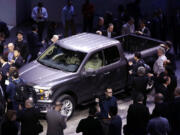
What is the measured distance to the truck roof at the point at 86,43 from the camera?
14.2 m

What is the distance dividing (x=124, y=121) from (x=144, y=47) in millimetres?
3494

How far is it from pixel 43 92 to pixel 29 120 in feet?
7.07

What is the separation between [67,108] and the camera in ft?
44.4

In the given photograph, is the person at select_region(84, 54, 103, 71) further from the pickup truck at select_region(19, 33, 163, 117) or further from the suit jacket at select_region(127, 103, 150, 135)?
the suit jacket at select_region(127, 103, 150, 135)

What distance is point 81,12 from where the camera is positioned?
22875 millimetres

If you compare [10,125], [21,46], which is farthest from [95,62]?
[10,125]

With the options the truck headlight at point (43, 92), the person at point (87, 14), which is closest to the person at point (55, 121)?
the truck headlight at point (43, 92)

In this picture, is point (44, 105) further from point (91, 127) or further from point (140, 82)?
point (91, 127)

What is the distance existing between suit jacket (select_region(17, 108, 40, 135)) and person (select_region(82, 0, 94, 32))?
10575 mm

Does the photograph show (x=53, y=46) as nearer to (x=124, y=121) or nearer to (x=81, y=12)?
(x=124, y=121)

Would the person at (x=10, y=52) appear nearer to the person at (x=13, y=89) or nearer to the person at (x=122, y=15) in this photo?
the person at (x=13, y=89)

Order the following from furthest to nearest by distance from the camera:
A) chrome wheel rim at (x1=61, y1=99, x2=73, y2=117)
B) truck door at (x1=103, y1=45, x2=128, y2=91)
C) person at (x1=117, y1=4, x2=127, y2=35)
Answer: person at (x1=117, y1=4, x2=127, y2=35) → truck door at (x1=103, y1=45, x2=128, y2=91) → chrome wheel rim at (x1=61, y1=99, x2=73, y2=117)

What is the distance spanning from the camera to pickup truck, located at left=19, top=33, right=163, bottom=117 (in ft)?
43.3

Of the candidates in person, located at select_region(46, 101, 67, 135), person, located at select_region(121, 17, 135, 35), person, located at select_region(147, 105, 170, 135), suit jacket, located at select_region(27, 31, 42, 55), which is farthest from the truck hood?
person, located at select_region(121, 17, 135, 35)
